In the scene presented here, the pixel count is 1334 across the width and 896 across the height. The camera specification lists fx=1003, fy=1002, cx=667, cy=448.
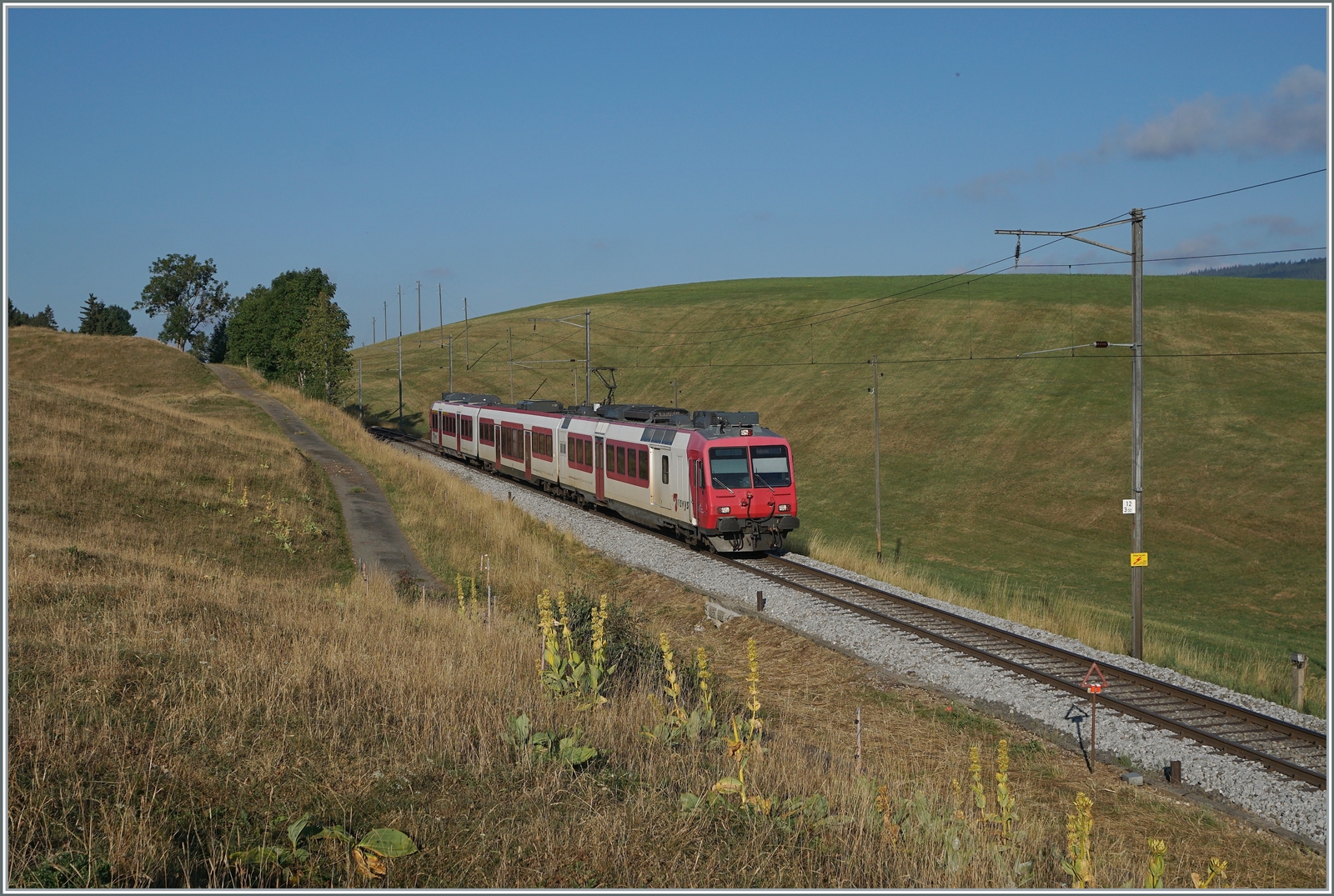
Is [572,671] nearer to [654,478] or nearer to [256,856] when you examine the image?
[256,856]

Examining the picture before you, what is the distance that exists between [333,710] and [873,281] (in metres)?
136

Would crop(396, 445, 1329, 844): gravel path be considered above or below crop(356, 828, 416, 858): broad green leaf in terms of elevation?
below

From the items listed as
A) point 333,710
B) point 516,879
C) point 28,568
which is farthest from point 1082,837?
point 28,568

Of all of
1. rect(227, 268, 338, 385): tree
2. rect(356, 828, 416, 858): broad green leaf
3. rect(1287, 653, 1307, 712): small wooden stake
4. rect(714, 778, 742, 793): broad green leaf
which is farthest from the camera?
rect(227, 268, 338, 385): tree

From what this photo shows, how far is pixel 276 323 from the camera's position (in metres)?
88.2

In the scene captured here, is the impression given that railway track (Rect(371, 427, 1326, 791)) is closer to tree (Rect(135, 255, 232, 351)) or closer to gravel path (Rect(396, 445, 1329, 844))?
gravel path (Rect(396, 445, 1329, 844))

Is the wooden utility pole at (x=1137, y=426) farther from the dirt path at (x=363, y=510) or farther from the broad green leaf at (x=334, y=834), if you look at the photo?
the broad green leaf at (x=334, y=834)

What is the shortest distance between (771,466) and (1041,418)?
46.5 m

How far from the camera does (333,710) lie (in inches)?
308

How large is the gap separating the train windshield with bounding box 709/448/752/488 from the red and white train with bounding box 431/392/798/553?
0.07 feet

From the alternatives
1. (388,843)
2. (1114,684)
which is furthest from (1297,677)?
(388,843)

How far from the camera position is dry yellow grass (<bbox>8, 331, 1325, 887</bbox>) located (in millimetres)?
5559

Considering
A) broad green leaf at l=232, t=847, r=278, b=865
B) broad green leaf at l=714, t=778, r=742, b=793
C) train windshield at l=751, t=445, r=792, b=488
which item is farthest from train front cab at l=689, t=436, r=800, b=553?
broad green leaf at l=232, t=847, r=278, b=865

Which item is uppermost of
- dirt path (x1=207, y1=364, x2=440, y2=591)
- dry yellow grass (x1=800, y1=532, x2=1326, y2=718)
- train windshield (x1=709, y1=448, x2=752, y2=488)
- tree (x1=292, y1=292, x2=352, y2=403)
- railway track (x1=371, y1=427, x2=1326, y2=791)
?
tree (x1=292, y1=292, x2=352, y2=403)
